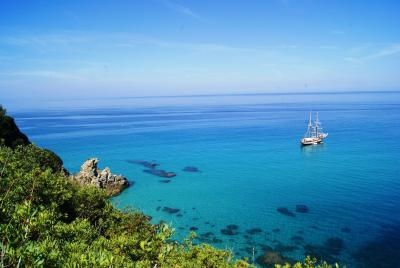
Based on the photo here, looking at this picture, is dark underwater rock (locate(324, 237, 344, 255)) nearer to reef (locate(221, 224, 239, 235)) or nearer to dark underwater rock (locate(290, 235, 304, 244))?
dark underwater rock (locate(290, 235, 304, 244))

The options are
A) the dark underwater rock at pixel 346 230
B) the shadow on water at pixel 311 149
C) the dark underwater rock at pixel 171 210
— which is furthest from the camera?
the shadow on water at pixel 311 149

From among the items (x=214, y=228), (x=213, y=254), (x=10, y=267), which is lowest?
(x=214, y=228)

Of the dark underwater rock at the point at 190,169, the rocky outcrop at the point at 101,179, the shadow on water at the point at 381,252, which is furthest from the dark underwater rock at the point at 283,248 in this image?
the dark underwater rock at the point at 190,169

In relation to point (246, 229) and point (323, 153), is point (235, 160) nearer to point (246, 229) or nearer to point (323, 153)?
point (323, 153)

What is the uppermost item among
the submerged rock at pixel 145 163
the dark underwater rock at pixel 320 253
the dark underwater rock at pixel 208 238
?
the submerged rock at pixel 145 163

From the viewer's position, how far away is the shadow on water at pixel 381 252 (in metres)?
29.8

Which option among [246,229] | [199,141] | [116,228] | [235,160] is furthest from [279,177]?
[116,228]

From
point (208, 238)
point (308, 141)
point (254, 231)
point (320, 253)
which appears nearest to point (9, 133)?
point (208, 238)

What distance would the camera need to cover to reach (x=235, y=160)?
7712 cm

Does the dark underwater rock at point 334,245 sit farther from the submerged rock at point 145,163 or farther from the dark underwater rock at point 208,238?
the submerged rock at point 145,163

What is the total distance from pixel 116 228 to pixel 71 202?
15.3 feet

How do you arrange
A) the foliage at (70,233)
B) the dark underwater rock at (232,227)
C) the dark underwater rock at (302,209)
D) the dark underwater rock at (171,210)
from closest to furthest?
the foliage at (70,233), the dark underwater rock at (232,227), the dark underwater rock at (302,209), the dark underwater rock at (171,210)

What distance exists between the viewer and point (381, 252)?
1257 inches

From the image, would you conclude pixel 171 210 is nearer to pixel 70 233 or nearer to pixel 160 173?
pixel 160 173
